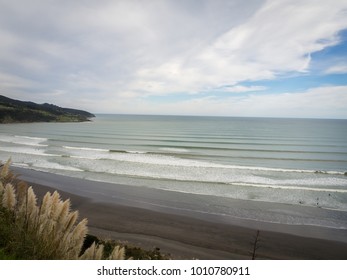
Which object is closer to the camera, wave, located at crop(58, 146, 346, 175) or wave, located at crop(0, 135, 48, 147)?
wave, located at crop(58, 146, 346, 175)

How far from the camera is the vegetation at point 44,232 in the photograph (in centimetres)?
307

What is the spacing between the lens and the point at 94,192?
556 inches

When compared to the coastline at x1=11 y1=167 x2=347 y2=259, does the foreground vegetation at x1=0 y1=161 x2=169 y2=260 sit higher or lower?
higher

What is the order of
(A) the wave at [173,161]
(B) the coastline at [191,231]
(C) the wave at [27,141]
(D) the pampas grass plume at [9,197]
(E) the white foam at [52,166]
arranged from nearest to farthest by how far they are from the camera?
1. (D) the pampas grass plume at [9,197]
2. (B) the coastline at [191,231]
3. (E) the white foam at [52,166]
4. (A) the wave at [173,161]
5. (C) the wave at [27,141]

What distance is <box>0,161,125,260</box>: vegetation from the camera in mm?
3074

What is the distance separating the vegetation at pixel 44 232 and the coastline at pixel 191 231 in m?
4.79

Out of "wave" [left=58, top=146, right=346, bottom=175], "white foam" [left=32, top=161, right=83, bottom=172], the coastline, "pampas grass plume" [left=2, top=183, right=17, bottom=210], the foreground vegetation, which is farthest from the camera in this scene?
"wave" [left=58, top=146, right=346, bottom=175]

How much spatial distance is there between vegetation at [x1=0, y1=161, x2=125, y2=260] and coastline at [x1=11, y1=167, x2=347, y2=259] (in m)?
4.79

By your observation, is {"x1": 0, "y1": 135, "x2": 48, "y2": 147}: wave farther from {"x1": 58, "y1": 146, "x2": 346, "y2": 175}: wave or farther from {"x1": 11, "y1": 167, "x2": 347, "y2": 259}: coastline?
{"x1": 11, "y1": 167, "x2": 347, "y2": 259}: coastline

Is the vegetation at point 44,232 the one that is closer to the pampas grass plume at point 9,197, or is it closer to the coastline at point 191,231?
the pampas grass plume at point 9,197

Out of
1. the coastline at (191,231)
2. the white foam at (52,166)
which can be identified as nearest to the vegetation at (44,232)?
the coastline at (191,231)

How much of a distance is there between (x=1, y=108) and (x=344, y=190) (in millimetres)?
114156

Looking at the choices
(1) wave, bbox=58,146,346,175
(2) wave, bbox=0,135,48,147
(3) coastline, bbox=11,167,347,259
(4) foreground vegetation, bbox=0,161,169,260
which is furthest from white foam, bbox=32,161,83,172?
(4) foreground vegetation, bbox=0,161,169,260
